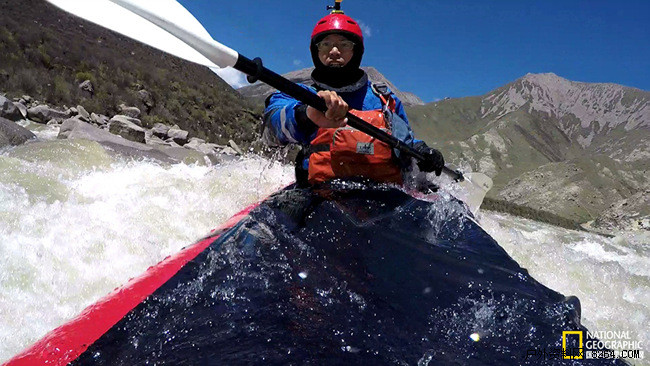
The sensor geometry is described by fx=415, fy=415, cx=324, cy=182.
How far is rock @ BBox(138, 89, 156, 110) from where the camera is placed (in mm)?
14164

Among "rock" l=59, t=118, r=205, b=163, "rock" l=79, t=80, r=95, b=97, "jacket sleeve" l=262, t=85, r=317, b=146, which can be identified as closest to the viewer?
"jacket sleeve" l=262, t=85, r=317, b=146

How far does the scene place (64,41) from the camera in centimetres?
1591

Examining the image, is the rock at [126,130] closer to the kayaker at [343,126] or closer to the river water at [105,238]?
the river water at [105,238]

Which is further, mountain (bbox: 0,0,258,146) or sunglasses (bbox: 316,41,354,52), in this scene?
mountain (bbox: 0,0,258,146)

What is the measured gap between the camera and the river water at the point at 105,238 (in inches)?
80.0

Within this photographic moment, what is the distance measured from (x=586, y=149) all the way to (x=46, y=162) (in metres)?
194

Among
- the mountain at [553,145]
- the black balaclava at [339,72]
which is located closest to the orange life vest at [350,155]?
the black balaclava at [339,72]

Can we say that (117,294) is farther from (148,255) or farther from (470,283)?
(470,283)

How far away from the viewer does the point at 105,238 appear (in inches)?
105

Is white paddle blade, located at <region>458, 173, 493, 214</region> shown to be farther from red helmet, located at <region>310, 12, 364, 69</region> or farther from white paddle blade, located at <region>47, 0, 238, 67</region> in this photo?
white paddle blade, located at <region>47, 0, 238, 67</region>

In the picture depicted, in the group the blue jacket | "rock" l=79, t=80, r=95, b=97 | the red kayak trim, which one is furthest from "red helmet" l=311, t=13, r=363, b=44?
"rock" l=79, t=80, r=95, b=97

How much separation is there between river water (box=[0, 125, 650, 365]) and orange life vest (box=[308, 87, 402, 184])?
44.6 inches

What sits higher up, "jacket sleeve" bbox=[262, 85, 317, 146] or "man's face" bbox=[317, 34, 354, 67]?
"man's face" bbox=[317, 34, 354, 67]

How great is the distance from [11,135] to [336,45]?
4.74m
